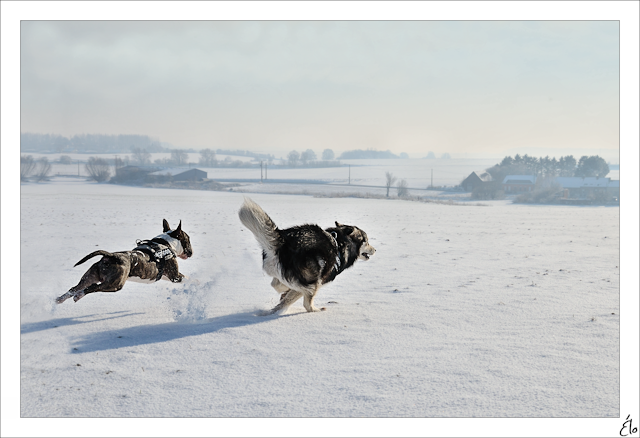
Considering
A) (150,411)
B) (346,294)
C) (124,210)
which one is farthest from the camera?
(124,210)

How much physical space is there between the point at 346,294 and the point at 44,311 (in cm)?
470

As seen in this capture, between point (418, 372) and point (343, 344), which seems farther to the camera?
point (343, 344)

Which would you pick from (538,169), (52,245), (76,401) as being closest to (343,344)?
(76,401)

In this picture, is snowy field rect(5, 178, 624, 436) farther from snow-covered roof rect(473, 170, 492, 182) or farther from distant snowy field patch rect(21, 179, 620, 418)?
snow-covered roof rect(473, 170, 492, 182)

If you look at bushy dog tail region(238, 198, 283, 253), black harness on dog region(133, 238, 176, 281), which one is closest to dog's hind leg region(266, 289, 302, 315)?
bushy dog tail region(238, 198, 283, 253)

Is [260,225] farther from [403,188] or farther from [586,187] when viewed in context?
[586,187]

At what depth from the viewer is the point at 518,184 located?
6047cm

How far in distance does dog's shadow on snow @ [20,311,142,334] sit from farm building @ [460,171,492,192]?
192 feet

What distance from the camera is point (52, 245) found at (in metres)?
13.4

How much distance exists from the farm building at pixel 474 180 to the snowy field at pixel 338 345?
Answer: 5194cm

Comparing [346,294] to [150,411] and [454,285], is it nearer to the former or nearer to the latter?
[454,285]

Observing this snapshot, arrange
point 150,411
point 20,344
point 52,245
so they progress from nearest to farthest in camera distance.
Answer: point 150,411 < point 20,344 < point 52,245

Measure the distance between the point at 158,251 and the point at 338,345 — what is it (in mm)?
2971

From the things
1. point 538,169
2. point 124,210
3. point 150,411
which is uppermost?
point 538,169
